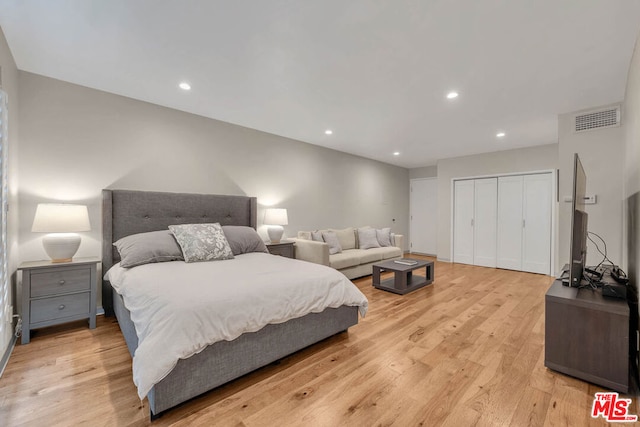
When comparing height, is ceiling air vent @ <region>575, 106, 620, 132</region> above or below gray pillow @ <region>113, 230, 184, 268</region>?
above

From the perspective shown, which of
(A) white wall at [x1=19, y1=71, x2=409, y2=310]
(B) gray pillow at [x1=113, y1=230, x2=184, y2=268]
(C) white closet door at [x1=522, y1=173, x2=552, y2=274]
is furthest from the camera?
(C) white closet door at [x1=522, y1=173, x2=552, y2=274]

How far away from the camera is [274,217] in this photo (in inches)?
156

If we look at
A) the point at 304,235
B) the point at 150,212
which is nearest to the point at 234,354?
the point at 150,212

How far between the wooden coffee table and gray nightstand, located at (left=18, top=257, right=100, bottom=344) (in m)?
3.23

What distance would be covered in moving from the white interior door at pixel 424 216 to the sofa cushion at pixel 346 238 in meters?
2.75

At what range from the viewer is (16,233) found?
240 centimetres

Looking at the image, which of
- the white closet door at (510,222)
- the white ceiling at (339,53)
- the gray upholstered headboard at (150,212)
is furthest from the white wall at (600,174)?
the gray upholstered headboard at (150,212)

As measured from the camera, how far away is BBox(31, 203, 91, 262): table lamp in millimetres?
2314

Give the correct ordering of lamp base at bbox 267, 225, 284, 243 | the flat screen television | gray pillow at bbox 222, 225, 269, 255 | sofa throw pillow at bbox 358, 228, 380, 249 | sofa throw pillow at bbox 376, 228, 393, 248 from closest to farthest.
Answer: the flat screen television < gray pillow at bbox 222, 225, 269, 255 < lamp base at bbox 267, 225, 284, 243 < sofa throw pillow at bbox 358, 228, 380, 249 < sofa throw pillow at bbox 376, 228, 393, 248

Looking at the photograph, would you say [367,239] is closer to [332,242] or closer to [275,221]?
[332,242]

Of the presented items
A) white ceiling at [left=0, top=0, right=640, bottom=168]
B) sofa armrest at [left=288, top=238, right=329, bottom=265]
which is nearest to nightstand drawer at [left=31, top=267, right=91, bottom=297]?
white ceiling at [left=0, top=0, right=640, bottom=168]

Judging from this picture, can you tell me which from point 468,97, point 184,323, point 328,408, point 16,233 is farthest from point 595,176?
point 16,233

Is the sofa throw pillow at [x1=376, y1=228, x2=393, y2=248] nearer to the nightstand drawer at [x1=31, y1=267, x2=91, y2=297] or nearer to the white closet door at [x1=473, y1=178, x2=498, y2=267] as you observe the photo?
the white closet door at [x1=473, y1=178, x2=498, y2=267]

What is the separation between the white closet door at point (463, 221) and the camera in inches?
223
